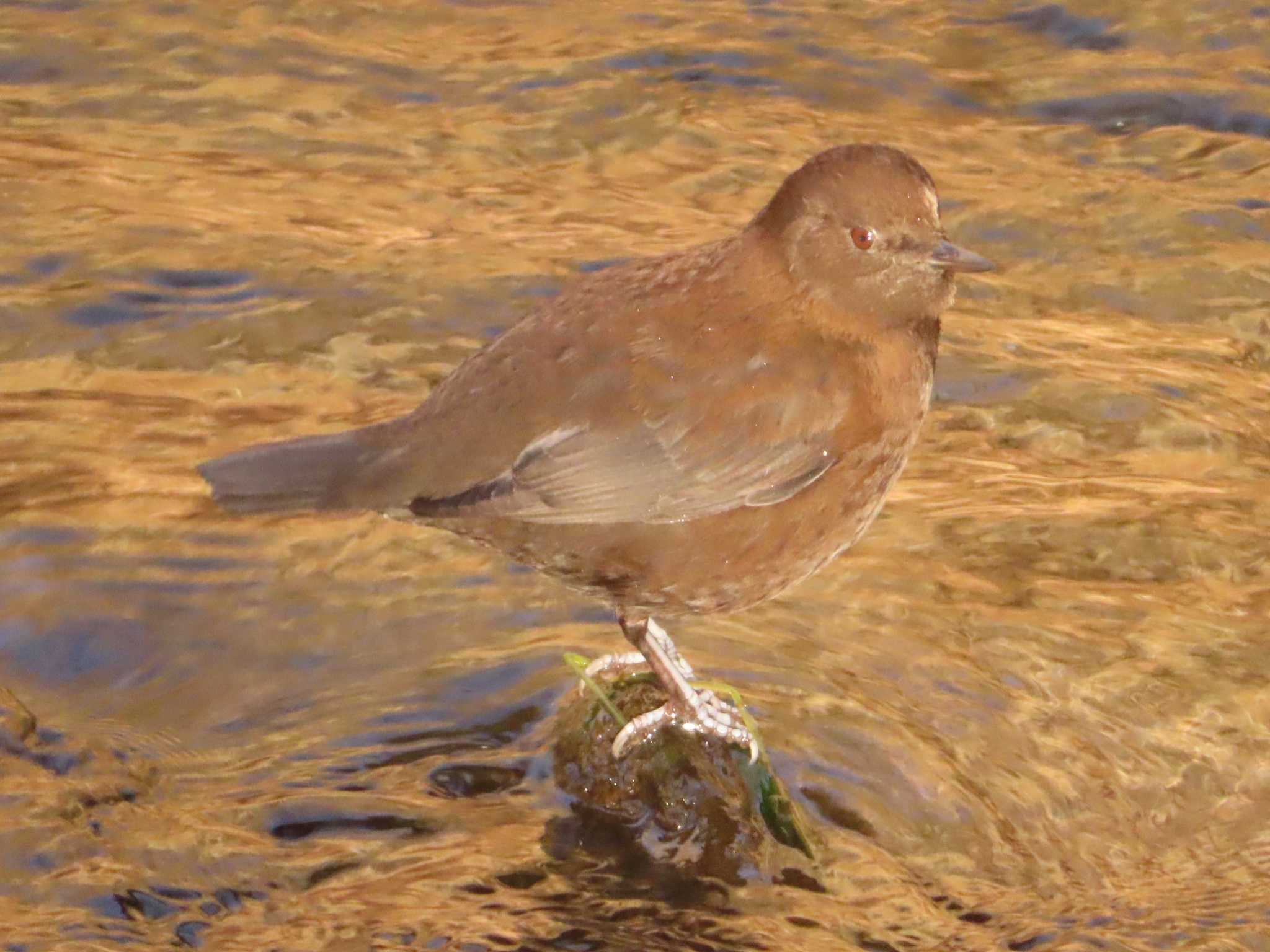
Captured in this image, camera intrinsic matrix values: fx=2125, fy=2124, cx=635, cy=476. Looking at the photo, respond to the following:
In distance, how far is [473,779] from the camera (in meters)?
4.50

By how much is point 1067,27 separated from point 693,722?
4869mm

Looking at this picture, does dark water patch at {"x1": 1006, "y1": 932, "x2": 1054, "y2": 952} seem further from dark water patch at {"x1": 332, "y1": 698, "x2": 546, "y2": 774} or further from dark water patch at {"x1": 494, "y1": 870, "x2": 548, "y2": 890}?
dark water patch at {"x1": 332, "y1": 698, "x2": 546, "y2": 774}

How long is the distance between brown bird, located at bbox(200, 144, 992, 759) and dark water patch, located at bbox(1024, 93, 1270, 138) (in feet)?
12.1

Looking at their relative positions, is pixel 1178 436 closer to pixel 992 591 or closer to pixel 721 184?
pixel 992 591

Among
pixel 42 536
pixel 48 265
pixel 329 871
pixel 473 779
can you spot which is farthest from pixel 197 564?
pixel 48 265

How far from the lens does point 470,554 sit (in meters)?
5.59

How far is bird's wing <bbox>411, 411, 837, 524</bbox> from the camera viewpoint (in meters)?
4.22

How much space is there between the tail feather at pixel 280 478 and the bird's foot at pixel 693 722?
30.5 inches

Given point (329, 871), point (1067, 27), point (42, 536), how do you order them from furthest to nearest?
point (1067, 27)
point (42, 536)
point (329, 871)

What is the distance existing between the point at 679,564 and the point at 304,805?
918mm

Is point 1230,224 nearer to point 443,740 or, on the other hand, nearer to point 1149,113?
point 1149,113

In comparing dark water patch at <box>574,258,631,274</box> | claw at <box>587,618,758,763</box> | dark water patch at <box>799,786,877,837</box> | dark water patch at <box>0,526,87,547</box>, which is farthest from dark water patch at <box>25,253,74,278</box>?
dark water patch at <box>799,786,877,837</box>

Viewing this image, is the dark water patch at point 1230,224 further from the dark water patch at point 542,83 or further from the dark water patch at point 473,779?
the dark water patch at point 473,779

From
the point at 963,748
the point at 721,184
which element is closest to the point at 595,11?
the point at 721,184
